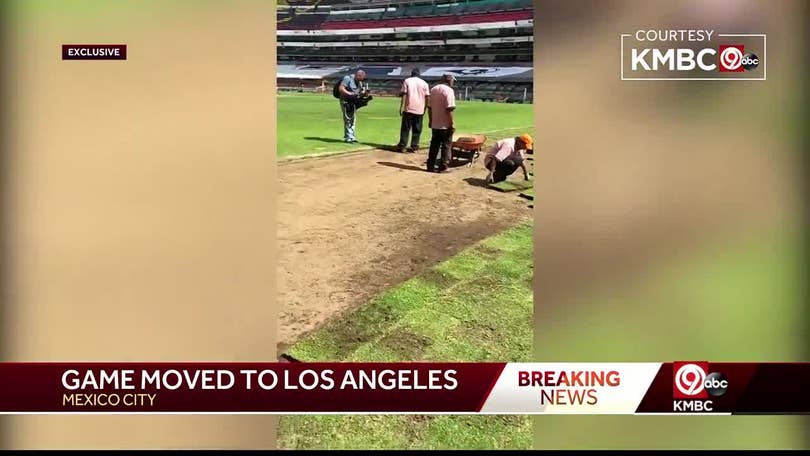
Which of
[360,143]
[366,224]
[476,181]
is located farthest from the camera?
[360,143]

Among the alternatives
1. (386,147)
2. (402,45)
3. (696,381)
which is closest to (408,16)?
(402,45)

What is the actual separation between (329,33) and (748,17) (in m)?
2.58

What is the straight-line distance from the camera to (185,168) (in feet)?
8.72

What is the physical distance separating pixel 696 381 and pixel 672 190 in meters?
1.17

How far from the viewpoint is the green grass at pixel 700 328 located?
2643mm

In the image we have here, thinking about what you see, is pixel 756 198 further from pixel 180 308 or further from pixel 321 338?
pixel 180 308

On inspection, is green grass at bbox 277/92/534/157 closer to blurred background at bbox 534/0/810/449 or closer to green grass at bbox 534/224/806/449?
blurred background at bbox 534/0/810/449

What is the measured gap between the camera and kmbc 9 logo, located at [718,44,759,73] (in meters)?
2.61

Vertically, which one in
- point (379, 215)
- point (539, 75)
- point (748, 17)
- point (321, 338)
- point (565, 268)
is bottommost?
point (321, 338)

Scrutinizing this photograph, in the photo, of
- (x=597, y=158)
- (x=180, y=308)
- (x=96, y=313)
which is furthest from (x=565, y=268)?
(x=96, y=313)

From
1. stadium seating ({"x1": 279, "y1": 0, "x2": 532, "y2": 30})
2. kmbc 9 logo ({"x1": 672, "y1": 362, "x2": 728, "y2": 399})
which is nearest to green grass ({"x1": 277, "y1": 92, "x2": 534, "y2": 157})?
stadium seating ({"x1": 279, "y1": 0, "x2": 532, "y2": 30})

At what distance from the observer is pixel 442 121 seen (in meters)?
3.14

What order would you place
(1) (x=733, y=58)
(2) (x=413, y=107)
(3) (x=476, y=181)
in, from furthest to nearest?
(3) (x=476, y=181) < (2) (x=413, y=107) < (1) (x=733, y=58)

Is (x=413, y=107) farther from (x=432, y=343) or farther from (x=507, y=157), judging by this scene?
(x=432, y=343)
